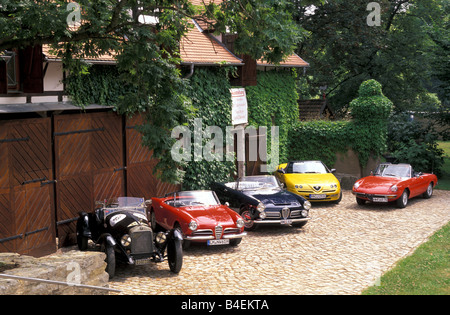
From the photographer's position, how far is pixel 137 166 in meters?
15.6

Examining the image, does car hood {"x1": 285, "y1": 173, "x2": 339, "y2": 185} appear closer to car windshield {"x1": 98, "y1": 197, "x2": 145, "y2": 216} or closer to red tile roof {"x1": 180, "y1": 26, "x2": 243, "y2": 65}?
red tile roof {"x1": 180, "y1": 26, "x2": 243, "y2": 65}

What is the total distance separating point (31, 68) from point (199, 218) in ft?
17.3

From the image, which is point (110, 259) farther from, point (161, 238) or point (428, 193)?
point (428, 193)

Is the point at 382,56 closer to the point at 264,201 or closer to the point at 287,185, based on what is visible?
the point at 287,185

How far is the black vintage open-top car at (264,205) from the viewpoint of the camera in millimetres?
14211

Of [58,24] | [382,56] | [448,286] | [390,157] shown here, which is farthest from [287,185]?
[382,56]

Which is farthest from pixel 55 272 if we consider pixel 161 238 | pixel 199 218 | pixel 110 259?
pixel 199 218

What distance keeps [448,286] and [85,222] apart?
8.13 meters

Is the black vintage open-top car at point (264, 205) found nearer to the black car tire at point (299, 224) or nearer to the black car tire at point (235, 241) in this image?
the black car tire at point (299, 224)

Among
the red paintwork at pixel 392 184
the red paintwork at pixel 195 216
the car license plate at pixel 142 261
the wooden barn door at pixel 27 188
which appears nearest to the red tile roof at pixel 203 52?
the red paintwork at pixel 195 216

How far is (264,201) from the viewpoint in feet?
47.6

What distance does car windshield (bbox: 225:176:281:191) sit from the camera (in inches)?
619

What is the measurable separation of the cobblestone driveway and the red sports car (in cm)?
60

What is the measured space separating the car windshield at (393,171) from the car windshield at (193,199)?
775cm
